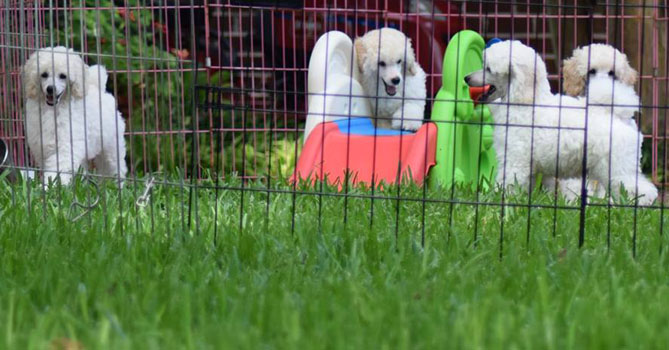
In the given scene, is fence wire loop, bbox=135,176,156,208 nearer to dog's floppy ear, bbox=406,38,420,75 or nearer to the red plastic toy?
the red plastic toy

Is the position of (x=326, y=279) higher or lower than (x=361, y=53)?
lower

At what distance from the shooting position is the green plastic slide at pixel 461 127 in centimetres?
558

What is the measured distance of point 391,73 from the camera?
251 inches

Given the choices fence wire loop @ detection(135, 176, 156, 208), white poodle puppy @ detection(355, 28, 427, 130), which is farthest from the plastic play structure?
fence wire loop @ detection(135, 176, 156, 208)

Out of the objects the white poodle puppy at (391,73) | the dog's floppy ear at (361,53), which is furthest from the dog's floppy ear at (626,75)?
the dog's floppy ear at (361,53)

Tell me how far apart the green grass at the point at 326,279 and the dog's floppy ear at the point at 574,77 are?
4.40 feet

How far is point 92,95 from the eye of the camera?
589 centimetres

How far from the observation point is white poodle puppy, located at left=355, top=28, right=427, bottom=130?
20.7ft

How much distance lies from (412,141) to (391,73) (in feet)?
2.53

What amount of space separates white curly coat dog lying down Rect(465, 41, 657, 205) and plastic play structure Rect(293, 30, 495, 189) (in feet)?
0.45

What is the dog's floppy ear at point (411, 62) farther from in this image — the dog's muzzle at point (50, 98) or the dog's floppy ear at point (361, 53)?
the dog's muzzle at point (50, 98)

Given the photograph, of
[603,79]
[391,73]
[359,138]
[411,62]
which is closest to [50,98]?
[359,138]

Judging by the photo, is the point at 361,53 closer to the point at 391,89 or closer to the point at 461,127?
the point at 391,89

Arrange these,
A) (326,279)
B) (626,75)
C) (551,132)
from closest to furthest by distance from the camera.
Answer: (326,279) → (551,132) → (626,75)
